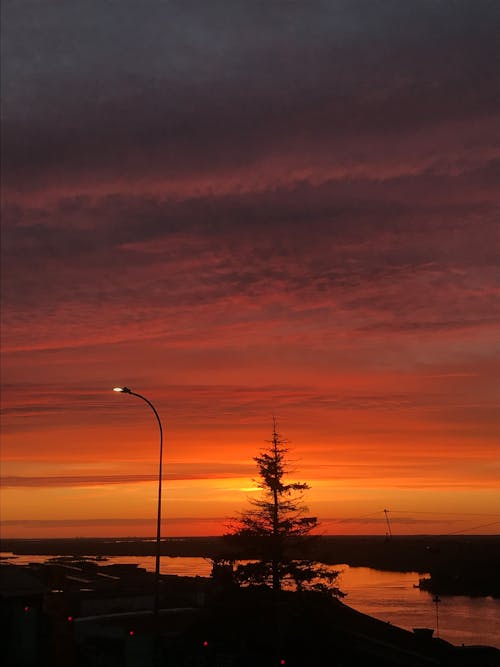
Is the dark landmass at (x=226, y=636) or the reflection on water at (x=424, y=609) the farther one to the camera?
the reflection on water at (x=424, y=609)

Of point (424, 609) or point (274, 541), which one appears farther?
point (424, 609)

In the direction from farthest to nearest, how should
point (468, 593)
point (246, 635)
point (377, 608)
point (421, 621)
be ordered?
point (468, 593) < point (377, 608) < point (421, 621) < point (246, 635)

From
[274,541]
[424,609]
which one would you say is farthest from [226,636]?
[424,609]

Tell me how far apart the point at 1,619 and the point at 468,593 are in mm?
111013

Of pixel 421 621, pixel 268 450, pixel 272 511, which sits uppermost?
→ pixel 268 450

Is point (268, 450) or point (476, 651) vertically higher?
point (268, 450)

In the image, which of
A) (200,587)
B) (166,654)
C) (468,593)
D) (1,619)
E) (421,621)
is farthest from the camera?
(468,593)

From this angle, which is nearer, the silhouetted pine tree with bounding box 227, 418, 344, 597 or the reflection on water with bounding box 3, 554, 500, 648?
the silhouetted pine tree with bounding box 227, 418, 344, 597

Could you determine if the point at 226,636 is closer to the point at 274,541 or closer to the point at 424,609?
the point at 274,541

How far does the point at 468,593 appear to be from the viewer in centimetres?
12512

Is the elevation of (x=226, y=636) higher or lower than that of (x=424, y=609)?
higher

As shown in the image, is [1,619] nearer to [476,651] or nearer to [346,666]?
[346,666]

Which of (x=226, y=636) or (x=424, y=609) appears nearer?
(x=226, y=636)

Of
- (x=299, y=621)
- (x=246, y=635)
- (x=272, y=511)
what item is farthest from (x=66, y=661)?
(x=272, y=511)
